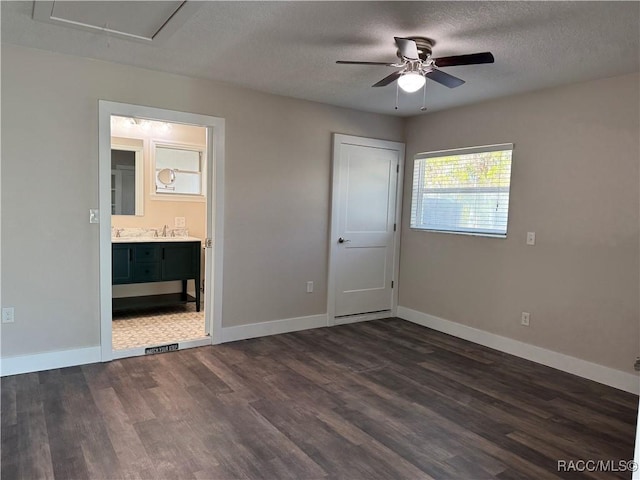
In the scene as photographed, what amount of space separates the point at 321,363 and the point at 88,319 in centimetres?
194

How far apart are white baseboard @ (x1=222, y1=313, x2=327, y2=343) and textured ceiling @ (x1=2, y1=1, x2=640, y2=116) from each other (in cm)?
232

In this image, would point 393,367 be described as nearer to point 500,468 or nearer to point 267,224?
point 500,468

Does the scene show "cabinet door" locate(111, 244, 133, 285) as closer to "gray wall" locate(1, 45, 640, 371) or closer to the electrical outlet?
"gray wall" locate(1, 45, 640, 371)

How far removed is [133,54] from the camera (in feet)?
10.4

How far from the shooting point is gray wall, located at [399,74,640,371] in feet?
10.7

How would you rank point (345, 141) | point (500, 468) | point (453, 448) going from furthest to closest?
point (345, 141) → point (453, 448) → point (500, 468)

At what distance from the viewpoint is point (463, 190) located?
14.8 feet

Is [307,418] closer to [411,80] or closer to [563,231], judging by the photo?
[411,80]

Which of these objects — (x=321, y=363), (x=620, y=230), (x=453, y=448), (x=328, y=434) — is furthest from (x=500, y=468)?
(x=620, y=230)

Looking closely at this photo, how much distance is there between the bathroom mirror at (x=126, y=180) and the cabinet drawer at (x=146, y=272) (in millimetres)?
824

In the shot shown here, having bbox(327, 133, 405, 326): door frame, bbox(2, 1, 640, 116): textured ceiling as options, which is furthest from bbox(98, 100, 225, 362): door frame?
bbox(327, 133, 405, 326): door frame

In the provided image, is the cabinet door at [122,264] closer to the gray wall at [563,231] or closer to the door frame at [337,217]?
the door frame at [337,217]

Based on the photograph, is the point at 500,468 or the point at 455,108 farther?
the point at 455,108

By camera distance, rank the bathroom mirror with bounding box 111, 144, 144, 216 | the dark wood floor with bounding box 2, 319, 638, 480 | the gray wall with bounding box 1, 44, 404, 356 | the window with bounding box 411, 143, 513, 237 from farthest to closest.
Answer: the bathroom mirror with bounding box 111, 144, 144, 216 → the window with bounding box 411, 143, 513, 237 → the gray wall with bounding box 1, 44, 404, 356 → the dark wood floor with bounding box 2, 319, 638, 480
